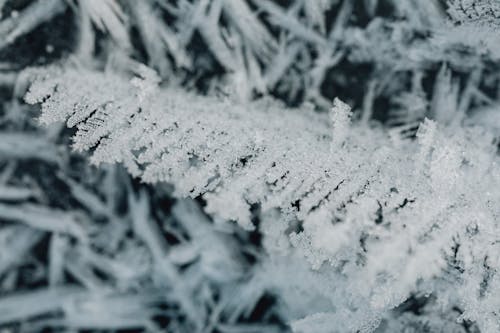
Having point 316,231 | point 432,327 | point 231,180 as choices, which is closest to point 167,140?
point 231,180

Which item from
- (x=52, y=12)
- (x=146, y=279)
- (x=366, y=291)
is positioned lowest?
(x=146, y=279)

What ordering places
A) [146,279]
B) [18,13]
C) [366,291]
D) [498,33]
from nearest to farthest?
[366,291]
[498,33]
[18,13]
[146,279]

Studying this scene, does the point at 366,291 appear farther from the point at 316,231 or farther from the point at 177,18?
the point at 177,18

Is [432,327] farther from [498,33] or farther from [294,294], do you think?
[498,33]

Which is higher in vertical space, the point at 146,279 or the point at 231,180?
the point at 231,180

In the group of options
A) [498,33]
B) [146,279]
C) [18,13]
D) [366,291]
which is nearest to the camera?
[366,291]

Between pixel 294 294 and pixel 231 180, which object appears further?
pixel 294 294

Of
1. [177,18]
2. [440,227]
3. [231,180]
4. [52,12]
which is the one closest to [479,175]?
[440,227]
